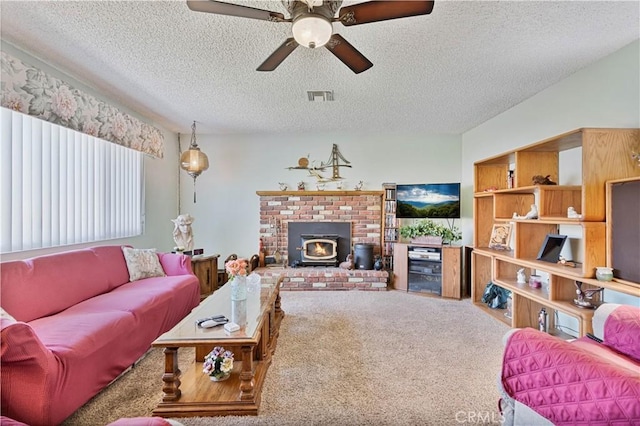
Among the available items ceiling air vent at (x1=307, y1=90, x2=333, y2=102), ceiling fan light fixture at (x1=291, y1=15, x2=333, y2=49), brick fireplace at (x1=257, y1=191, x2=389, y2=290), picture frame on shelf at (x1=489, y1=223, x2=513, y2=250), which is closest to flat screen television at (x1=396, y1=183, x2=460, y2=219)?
brick fireplace at (x1=257, y1=191, x2=389, y2=290)

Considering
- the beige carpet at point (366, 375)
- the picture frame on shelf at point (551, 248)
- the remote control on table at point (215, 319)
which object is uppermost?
the picture frame on shelf at point (551, 248)

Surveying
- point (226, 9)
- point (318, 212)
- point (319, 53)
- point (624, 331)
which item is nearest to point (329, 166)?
point (318, 212)

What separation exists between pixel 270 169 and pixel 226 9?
11.7ft

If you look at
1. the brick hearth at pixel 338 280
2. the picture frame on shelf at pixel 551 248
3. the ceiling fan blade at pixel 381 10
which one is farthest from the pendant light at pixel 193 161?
the picture frame on shelf at pixel 551 248

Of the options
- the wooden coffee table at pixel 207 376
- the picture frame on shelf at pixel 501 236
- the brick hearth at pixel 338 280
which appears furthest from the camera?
the brick hearth at pixel 338 280

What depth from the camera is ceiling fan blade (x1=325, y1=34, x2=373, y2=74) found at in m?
1.73

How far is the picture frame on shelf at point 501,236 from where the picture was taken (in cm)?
353

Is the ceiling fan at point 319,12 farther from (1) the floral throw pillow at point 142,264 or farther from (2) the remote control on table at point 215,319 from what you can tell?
(1) the floral throw pillow at point 142,264

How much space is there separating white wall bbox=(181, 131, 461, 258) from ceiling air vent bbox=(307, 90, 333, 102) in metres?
1.62

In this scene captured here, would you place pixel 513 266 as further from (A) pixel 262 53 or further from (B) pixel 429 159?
(A) pixel 262 53

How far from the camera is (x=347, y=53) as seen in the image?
6.17 feet

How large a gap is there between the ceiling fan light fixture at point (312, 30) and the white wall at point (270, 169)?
11.2 feet

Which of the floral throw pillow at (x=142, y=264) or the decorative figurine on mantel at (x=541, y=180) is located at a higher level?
the decorative figurine on mantel at (x=541, y=180)

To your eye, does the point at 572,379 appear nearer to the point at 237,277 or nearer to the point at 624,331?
the point at 624,331
